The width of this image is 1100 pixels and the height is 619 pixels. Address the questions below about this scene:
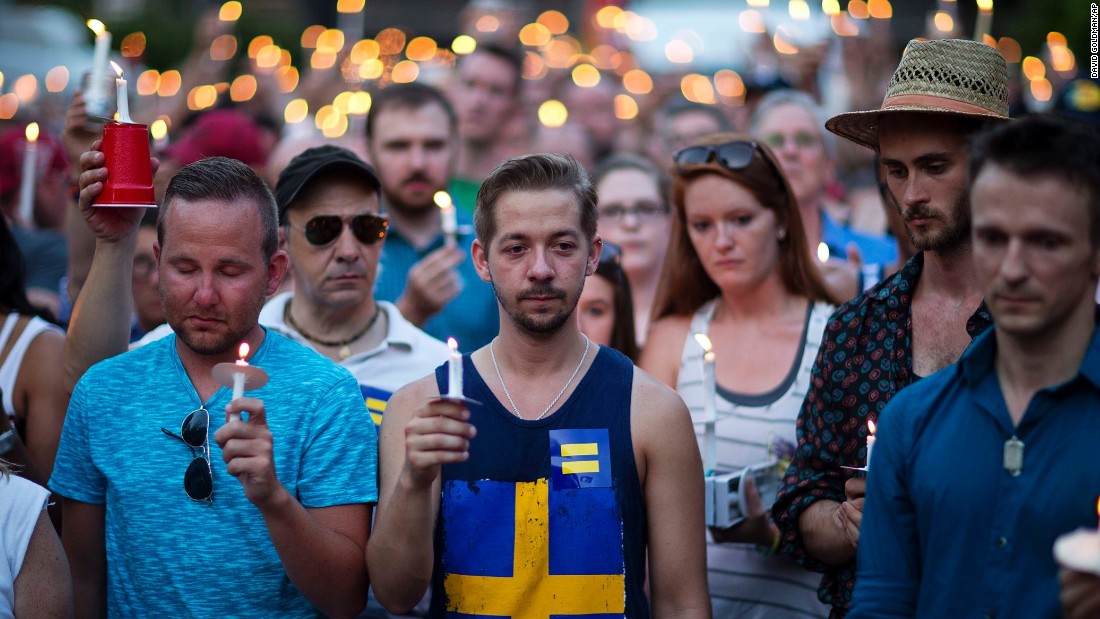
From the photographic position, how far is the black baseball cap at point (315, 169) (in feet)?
15.3

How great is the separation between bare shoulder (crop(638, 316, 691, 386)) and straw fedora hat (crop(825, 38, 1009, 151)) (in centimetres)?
119

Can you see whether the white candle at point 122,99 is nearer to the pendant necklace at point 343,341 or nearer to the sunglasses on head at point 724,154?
the pendant necklace at point 343,341

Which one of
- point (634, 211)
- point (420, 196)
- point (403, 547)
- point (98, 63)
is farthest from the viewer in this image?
point (634, 211)

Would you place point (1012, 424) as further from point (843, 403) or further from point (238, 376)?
point (238, 376)

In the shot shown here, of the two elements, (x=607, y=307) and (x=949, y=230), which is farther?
(x=607, y=307)

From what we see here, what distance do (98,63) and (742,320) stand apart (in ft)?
7.83

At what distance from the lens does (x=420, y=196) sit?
19.9 feet

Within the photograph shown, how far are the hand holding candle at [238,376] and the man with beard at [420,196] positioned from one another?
265 cm

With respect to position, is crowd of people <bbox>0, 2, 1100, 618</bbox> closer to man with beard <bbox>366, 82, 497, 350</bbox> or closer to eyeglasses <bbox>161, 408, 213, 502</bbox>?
eyeglasses <bbox>161, 408, 213, 502</bbox>

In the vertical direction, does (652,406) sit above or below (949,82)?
below

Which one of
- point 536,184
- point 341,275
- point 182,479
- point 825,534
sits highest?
point 536,184

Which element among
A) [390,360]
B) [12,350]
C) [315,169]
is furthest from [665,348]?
[12,350]

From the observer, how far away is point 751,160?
15.6 ft

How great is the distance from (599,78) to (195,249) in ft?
29.3
